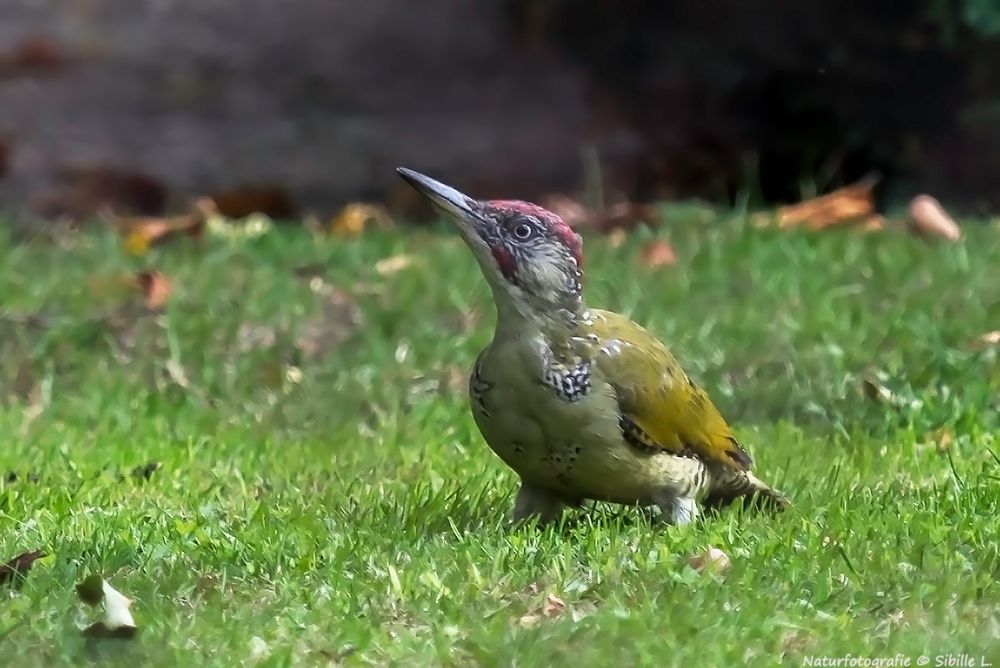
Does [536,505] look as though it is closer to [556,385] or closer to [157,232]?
[556,385]

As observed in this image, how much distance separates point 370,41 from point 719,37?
7.43ft

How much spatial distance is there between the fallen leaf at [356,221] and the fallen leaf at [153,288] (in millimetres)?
1632

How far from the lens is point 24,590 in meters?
3.90

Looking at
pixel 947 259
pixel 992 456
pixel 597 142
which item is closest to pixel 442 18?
pixel 597 142

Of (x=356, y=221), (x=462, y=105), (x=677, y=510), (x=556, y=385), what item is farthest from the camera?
(x=462, y=105)

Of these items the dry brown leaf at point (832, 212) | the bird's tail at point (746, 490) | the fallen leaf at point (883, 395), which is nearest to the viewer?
the bird's tail at point (746, 490)

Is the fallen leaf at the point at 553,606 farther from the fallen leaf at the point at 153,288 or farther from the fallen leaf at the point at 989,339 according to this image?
the fallen leaf at the point at 153,288

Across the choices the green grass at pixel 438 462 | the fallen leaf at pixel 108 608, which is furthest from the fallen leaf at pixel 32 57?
the fallen leaf at pixel 108 608

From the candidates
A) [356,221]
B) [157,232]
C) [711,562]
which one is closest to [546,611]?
[711,562]

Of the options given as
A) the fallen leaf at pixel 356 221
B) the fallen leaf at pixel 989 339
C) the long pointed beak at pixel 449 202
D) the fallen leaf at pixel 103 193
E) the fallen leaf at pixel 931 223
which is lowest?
the fallen leaf at pixel 103 193

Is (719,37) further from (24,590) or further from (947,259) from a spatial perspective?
(24,590)

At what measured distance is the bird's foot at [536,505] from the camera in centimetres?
471

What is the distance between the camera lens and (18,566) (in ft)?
13.3

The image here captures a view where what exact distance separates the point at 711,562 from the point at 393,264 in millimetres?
Answer: 4402
